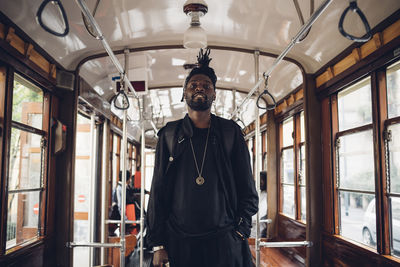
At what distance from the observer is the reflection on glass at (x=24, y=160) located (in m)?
2.79

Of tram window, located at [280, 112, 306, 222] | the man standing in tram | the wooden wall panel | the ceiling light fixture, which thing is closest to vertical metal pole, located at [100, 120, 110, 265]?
tram window, located at [280, 112, 306, 222]

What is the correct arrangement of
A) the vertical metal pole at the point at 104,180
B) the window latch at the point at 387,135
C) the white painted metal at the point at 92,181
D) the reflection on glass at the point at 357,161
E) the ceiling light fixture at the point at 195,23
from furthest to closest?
1. the vertical metal pole at the point at 104,180
2. the white painted metal at the point at 92,181
3. the reflection on glass at the point at 357,161
4. the window latch at the point at 387,135
5. the ceiling light fixture at the point at 195,23

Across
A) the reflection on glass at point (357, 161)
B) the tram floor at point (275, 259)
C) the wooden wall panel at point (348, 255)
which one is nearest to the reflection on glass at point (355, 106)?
the reflection on glass at point (357, 161)

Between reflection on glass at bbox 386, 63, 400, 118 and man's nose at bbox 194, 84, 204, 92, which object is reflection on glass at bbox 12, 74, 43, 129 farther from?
reflection on glass at bbox 386, 63, 400, 118

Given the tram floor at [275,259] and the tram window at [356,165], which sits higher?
the tram window at [356,165]

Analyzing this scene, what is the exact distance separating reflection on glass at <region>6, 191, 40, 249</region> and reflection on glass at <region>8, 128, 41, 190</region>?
0.09 meters

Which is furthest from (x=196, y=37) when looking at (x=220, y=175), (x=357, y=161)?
(x=357, y=161)

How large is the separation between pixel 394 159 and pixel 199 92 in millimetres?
1676

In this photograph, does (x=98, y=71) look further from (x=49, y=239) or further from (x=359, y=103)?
(x=359, y=103)

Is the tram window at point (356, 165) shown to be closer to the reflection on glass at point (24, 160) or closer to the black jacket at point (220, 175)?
the black jacket at point (220, 175)

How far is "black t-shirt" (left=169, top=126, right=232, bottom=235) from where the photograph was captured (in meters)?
1.85

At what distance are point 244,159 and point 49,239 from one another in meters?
2.24

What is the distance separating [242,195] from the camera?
6.63ft

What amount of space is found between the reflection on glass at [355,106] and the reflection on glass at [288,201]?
209cm
